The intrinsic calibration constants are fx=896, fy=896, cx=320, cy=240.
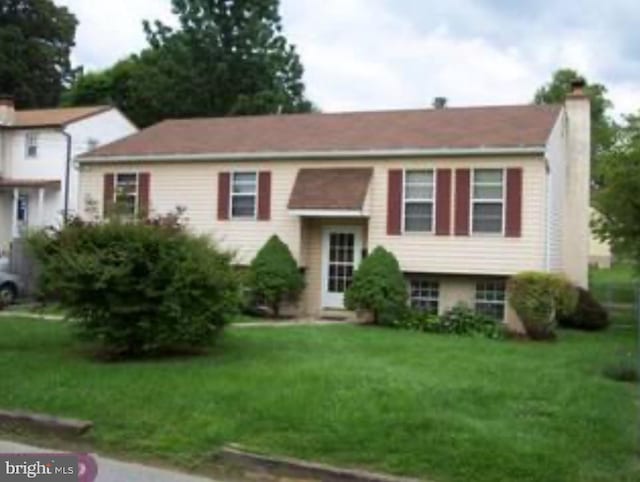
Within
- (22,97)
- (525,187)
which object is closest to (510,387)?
(525,187)

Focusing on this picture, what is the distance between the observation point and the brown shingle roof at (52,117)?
37.5 m

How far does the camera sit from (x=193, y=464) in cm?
793

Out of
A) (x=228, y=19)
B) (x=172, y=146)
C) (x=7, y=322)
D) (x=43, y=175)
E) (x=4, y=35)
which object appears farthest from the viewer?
(x=4, y=35)

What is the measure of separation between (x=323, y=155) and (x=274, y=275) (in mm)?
3216

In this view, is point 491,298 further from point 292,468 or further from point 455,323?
point 292,468

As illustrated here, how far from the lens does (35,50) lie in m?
58.3

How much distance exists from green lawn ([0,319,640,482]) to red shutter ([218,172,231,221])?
939 centimetres

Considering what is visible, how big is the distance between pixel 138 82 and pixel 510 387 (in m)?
43.1

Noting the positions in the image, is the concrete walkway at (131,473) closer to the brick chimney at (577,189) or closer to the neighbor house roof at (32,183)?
the brick chimney at (577,189)

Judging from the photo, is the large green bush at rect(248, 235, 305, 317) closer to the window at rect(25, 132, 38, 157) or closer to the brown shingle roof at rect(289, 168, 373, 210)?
the brown shingle roof at rect(289, 168, 373, 210)

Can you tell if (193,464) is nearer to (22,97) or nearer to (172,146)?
(172,146)

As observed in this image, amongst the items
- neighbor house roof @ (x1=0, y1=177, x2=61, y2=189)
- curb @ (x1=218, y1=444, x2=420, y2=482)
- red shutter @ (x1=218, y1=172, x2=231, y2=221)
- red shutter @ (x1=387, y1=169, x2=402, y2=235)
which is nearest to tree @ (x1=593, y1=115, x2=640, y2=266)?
red shutter @ (x1=387, y1=169, x2=402, y2=235)

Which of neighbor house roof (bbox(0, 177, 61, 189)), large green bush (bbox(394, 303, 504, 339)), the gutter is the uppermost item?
neighbor house roof (bbox(0, 177, 61, 189))

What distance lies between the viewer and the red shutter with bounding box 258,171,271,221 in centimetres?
2270
